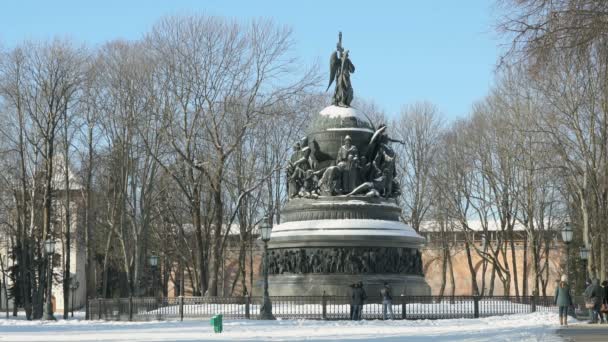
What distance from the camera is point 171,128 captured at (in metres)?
46.5

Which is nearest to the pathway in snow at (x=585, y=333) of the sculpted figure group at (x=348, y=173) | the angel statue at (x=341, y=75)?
the sculpted figure group at (x=348, y=173)

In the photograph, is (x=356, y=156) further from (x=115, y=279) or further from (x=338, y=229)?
(x=115, y=279)

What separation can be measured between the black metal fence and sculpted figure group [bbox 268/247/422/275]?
4.33 ft

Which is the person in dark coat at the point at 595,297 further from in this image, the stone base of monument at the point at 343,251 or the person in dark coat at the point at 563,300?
the stone base of monument at the point at 343,251

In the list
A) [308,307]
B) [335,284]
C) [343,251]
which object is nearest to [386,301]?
[308,307]

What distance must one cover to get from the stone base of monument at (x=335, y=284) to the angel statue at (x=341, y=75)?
772 cm

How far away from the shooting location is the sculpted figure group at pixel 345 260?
3603cm

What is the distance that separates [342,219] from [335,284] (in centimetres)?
273

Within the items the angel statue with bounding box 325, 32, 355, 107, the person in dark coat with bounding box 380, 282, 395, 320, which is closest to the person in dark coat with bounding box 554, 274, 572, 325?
the person in dark coat with bounding box 380, 282, 395, 320

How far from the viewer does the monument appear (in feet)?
118

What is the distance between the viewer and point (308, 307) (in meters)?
32.9

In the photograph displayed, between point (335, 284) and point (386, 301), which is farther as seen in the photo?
point (335, 284)

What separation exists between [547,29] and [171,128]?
32.9 metres

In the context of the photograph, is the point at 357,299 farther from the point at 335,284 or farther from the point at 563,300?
the point at 563,300
